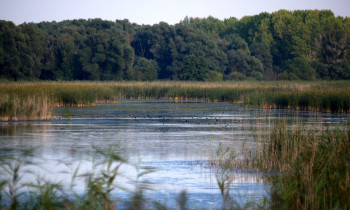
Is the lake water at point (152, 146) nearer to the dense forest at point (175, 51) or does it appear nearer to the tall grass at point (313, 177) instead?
the tall grass at point (313, 177)

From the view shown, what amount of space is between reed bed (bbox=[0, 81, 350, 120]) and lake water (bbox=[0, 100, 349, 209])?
106 centimetres

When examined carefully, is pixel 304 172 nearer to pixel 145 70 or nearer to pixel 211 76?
pixel 211 76

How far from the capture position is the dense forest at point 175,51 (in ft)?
177

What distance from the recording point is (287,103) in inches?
980

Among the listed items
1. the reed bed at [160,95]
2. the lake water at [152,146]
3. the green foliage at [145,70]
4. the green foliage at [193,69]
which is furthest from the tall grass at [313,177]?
the green foliage at [145,70]

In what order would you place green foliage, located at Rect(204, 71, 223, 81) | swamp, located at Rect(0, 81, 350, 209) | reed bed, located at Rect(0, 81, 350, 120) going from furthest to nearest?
green foliage, located at Rect(204, 71, 223, 81), reed bed, located at Rect(0, 81, 350, 120), swamp, located at Rect(0, 81, 350, 209)

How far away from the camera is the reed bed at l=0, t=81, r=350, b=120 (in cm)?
1850

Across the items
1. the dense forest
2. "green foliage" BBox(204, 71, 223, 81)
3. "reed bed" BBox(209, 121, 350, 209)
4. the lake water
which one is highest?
the dense forest

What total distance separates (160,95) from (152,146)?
1006 inches

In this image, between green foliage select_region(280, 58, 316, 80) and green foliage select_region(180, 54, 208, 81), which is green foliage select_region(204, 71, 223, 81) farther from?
green foliage select_region(280, 58, 316, 80)

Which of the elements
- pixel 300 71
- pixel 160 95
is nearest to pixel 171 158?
pixel 160 95

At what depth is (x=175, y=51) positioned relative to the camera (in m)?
64.9

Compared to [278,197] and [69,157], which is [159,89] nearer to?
[69,157]

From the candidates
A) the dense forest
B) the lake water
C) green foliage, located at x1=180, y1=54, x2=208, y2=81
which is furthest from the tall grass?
green foliage, located at x1=180, y1=54, x2=208, y2=81
